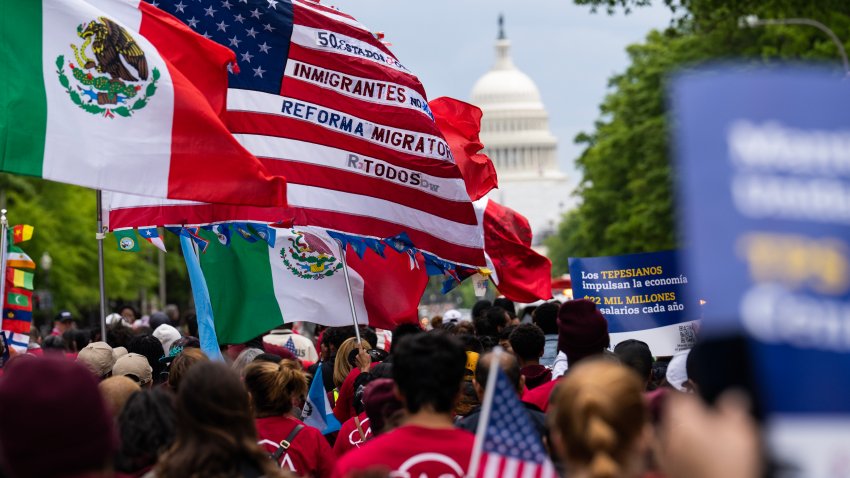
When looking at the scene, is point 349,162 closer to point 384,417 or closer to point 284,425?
point 284,425

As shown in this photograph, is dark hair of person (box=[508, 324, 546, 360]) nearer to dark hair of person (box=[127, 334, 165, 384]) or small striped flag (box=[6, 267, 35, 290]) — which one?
dark hair of person (box=[127, 334, 165, 384])

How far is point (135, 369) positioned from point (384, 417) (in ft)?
6.72

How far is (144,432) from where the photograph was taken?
16.8ft

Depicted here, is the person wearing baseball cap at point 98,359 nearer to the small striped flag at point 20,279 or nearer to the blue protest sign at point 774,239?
the blue protest sign at point 774,239

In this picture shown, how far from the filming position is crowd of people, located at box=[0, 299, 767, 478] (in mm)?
3488

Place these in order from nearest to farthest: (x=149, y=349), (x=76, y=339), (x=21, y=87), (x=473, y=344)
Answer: (x=21, y=87)
(x=473, y=344)
(x=149, y=349)
(x=76, y=339)

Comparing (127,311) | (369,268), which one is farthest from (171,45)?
(127,311)

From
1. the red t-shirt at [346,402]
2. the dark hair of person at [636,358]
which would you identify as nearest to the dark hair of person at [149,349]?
the red t-shirt at [346,402]

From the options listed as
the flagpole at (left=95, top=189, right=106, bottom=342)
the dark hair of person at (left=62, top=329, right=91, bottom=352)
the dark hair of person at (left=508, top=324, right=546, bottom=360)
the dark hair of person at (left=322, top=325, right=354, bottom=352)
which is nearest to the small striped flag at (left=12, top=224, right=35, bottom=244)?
the dark hair of person at (left=62, top=329, right=91, bottom=352)

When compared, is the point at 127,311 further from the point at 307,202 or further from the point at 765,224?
the point at 765,224

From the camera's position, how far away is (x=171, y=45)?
8984mm

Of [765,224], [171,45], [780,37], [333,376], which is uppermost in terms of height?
[780,37]

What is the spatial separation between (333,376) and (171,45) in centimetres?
256

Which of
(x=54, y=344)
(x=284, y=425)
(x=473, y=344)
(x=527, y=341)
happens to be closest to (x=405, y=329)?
(x=473, y=344)
